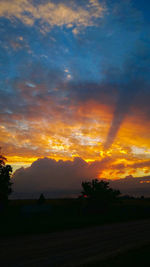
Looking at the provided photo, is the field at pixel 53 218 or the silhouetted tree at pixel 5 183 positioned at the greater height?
the silhouetted tree at pixel 5 183

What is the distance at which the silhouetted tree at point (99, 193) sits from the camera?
3912 cm

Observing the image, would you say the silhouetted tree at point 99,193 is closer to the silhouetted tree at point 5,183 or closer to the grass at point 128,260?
the silhouetted tree at point 5,183

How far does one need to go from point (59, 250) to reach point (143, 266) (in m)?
6.03

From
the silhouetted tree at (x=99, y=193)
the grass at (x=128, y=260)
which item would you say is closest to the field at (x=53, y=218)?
the silhouetted tree at (x=99, y=193)

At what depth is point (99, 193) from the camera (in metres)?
39.5

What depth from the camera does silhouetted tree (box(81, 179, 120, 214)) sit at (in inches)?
1540

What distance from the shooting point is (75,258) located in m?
11.9

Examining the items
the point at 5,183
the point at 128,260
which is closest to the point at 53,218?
the point at 5,183

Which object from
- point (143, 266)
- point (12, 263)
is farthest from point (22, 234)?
point (143, 266)

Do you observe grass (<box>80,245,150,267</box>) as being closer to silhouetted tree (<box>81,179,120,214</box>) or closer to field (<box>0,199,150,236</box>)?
field (<box>0,199,150,236</box>)

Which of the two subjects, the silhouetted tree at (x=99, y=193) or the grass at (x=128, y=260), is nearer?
the grass at (x=128, y=260)

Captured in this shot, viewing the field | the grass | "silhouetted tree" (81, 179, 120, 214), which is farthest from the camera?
"silhouetted tree" (81, 179, 120, 214)

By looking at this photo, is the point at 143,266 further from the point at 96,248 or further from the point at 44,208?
the point at 44,208

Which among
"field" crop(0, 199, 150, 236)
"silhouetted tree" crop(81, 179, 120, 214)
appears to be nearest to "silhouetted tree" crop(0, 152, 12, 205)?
"field" crop(0, 199, 150, 236)
